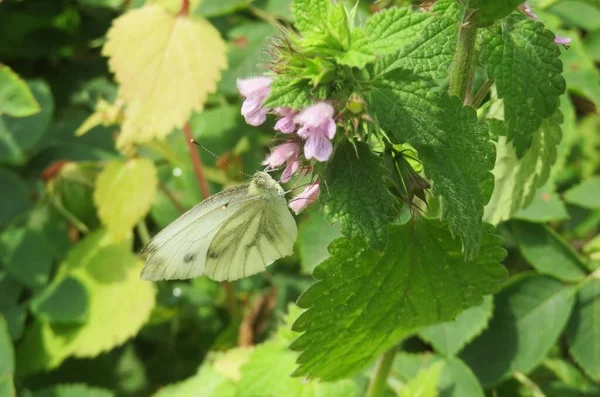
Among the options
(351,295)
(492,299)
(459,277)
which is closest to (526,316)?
(492,299)

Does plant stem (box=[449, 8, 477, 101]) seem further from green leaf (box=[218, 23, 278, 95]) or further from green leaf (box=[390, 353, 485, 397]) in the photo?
green leaf (box=[218, 23, 278, 95])

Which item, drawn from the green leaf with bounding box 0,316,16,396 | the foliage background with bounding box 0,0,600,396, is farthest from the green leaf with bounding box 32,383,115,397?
the green leaf with bounding box 0,316,16,396

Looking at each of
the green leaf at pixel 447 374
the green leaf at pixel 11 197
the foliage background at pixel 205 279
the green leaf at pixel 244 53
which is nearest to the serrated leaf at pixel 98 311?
the foliage background at pixel 205 279

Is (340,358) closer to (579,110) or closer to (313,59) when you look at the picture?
(313,59)

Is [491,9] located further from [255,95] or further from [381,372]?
[381,372]

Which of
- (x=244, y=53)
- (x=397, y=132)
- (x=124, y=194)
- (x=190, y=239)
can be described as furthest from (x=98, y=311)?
(x=397, y=132)

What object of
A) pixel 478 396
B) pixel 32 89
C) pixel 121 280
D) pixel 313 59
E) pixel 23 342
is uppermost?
pixel 313 59
